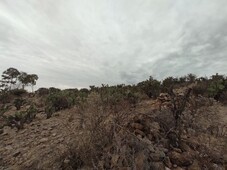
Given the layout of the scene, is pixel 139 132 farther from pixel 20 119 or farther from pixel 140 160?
pixel 20 119

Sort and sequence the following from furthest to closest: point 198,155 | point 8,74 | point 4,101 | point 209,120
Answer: point 8,74 → point 4,101 → point 209,120 → point 198,155

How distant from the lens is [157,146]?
403 cm

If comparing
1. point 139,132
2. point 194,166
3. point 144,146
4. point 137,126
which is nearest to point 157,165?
point 144,146

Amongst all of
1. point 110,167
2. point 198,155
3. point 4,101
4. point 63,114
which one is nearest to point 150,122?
point 198,155

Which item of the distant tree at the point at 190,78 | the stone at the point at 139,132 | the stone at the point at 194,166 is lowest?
the stone at the point at 194,166

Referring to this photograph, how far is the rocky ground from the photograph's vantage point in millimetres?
3738

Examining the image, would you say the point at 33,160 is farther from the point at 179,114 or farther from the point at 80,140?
the point at 179,114

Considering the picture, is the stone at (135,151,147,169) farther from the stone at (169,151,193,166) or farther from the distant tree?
the distant tree

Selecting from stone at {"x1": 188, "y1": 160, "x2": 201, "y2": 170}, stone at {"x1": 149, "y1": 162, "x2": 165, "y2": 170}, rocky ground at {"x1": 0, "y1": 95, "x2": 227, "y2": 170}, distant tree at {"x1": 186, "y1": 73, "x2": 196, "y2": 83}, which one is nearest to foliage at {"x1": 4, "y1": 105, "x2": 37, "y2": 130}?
rocky ground at {"x1": 0, "y1": 95, "x2": 227, "y2": 170}

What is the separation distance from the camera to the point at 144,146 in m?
3.77

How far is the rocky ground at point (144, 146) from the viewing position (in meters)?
3.74

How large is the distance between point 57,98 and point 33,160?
172 inches

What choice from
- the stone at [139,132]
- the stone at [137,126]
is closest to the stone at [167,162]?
the stone at [139,132]

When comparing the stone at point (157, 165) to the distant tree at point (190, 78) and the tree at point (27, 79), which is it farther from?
the tree at point (27, 79)
